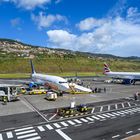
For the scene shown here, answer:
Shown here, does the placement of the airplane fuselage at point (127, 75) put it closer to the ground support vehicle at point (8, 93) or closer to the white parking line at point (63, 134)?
the ground support vehicle at point (8, 93)

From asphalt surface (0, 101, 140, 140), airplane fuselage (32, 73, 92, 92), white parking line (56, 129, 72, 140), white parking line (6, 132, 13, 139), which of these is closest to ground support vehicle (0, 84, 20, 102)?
airplane fuselage (32, 73, 92, 92)

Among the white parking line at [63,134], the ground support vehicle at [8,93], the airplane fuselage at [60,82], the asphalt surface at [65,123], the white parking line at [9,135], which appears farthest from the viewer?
the airplane fuselage at [60,82]

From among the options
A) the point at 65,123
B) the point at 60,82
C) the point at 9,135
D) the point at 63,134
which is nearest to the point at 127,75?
the point at 60,82

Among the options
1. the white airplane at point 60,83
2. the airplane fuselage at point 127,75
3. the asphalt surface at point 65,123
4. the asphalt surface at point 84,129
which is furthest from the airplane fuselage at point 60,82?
the airplane fuselage at point 127,75

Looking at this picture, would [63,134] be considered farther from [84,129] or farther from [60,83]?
[60,83]

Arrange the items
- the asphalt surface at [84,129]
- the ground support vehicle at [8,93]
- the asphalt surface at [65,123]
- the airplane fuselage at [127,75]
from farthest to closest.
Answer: the airplane fuselage at [127,75]
the ground support vehicle at [8,93]
the asphalt surface at [65,123]
the asphalt surface at [84,129]

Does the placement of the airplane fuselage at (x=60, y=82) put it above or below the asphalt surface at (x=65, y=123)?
above

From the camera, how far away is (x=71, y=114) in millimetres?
39156

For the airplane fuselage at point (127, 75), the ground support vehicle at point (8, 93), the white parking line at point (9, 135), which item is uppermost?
the airplane fuselage at point (127, 75)

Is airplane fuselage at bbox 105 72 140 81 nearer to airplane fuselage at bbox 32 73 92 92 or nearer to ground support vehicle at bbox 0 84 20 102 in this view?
airplane fuselage at bbox 32 73 92 92

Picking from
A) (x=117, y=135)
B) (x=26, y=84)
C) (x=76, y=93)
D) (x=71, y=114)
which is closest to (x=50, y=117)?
(x=71, y=114)

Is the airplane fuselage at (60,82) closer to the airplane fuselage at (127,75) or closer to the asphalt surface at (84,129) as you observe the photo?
the asphalt surface at (84,129)

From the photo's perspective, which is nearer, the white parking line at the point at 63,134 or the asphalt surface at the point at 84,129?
the white parking line at the point at 63,134

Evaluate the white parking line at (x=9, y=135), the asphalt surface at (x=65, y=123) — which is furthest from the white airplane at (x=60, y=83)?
the white parking line at (x=9, y=135)
